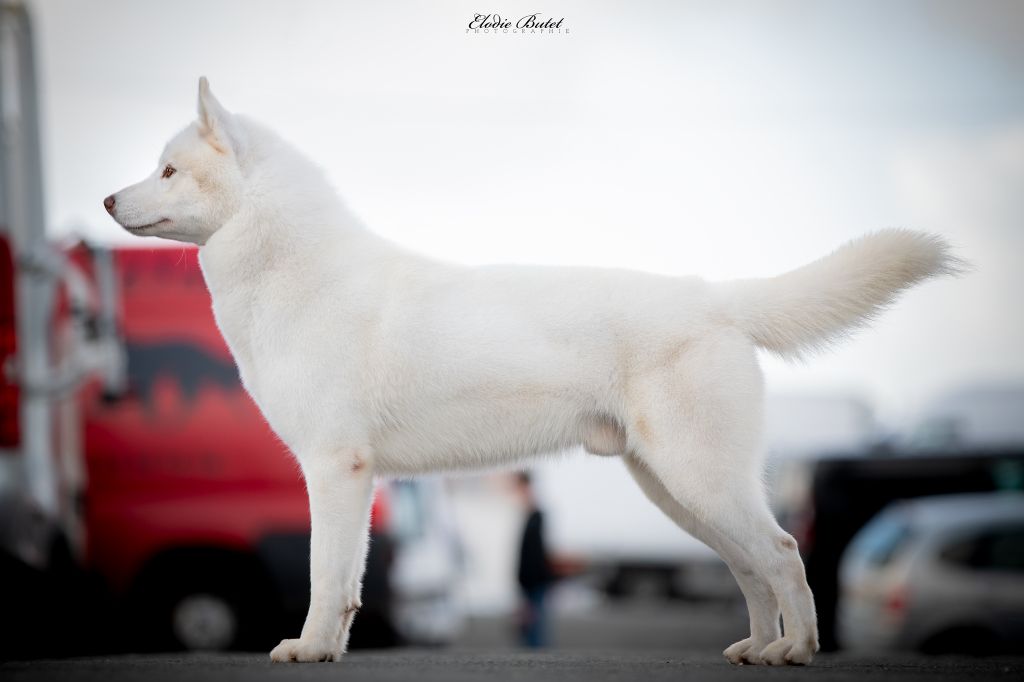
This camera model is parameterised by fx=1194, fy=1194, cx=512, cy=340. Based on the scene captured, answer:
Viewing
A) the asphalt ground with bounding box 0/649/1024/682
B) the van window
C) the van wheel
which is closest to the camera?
the asphalt ground with bounding box 0/649/1024/682

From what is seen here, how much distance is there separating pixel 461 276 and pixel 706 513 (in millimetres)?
1461

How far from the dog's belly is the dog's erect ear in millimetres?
1382

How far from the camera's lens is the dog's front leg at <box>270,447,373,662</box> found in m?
4.82

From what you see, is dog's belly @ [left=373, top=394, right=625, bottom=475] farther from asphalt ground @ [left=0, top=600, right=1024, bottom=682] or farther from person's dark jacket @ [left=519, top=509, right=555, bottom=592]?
person's dark jacket @ [left=519, top=509, right=555, bottom=592]

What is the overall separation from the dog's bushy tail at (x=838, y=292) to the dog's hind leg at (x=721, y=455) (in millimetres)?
220

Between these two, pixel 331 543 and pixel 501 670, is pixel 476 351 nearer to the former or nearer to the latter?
pixel 331 543

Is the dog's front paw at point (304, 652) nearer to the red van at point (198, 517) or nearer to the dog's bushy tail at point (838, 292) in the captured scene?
the dog's bushy tail at point (838, 292)

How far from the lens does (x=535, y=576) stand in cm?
1101

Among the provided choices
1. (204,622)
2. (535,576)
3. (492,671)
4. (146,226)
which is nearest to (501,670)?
(492,671)

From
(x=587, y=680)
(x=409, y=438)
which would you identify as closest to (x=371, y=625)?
(x=409, y=438)

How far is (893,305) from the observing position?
202 inches

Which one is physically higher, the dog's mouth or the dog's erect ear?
the dog's erect ear

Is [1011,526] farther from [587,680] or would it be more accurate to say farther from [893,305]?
[587,680]

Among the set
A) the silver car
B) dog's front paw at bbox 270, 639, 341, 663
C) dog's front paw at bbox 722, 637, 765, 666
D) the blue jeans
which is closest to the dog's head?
dog's front paw at bbox 270, 639, 341, 663
